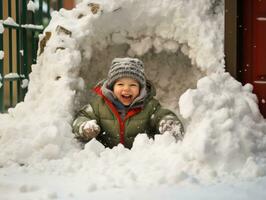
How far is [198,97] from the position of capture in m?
4.20

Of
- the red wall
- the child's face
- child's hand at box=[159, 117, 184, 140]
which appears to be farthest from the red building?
the child's face

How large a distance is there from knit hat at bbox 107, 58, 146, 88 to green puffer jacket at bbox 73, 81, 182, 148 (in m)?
0.21

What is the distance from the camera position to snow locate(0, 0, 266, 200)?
10.7 feet

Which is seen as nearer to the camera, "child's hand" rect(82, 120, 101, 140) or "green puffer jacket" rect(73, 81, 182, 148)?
"child's hand" rect(82, 120, 101, 140)

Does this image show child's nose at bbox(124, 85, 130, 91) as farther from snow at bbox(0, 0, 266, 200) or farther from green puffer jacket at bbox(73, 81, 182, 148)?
snow at bbox(0, 0, 266, 200)

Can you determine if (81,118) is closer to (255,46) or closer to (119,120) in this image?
(119,120)

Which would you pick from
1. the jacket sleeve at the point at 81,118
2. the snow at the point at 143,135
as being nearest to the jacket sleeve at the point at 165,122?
the snow at the point at 143,135

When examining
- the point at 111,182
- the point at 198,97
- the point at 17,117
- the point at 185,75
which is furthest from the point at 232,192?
the point at 185,75

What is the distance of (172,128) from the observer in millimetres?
4859

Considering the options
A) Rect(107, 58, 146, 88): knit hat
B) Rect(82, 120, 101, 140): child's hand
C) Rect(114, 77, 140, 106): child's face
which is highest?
Rect(107, 58, 146, 88): knit hat

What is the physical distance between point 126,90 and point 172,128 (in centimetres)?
69

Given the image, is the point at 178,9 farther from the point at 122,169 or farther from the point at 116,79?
the point at 122,169

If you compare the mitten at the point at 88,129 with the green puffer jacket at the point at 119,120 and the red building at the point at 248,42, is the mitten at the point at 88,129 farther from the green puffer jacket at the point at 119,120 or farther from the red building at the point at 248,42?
the red building at the point at 248,42

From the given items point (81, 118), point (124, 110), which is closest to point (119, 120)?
point (124, 110)
